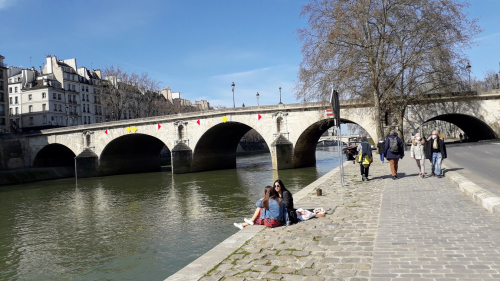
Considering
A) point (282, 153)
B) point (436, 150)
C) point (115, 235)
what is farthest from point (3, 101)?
point (436, 150)

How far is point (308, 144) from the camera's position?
38.7 metres

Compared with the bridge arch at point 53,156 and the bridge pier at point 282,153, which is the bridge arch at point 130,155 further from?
the bridge pier at point 282,153

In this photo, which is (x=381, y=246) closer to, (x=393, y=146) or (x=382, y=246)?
(x=382, y=246)

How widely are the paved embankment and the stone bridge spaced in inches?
961

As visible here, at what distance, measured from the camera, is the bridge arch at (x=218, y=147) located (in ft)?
134

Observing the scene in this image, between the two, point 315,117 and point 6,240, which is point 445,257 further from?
point 315,117

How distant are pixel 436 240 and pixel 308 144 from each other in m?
33.2

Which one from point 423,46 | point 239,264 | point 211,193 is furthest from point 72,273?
point 423,46

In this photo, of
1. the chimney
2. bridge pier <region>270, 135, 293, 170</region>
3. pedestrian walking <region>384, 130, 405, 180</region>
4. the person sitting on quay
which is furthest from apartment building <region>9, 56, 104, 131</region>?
the person sitting on quay

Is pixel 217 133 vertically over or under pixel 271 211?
over

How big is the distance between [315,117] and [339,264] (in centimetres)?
3031

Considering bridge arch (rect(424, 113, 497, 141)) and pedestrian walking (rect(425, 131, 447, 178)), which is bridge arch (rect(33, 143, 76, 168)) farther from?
pedestrian walking (rect(425, 131, 447, 178))

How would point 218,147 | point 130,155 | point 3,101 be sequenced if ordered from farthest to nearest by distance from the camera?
point 3,101 → point 130,155 → point 218,147

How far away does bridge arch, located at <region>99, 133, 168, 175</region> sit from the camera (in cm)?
4606
